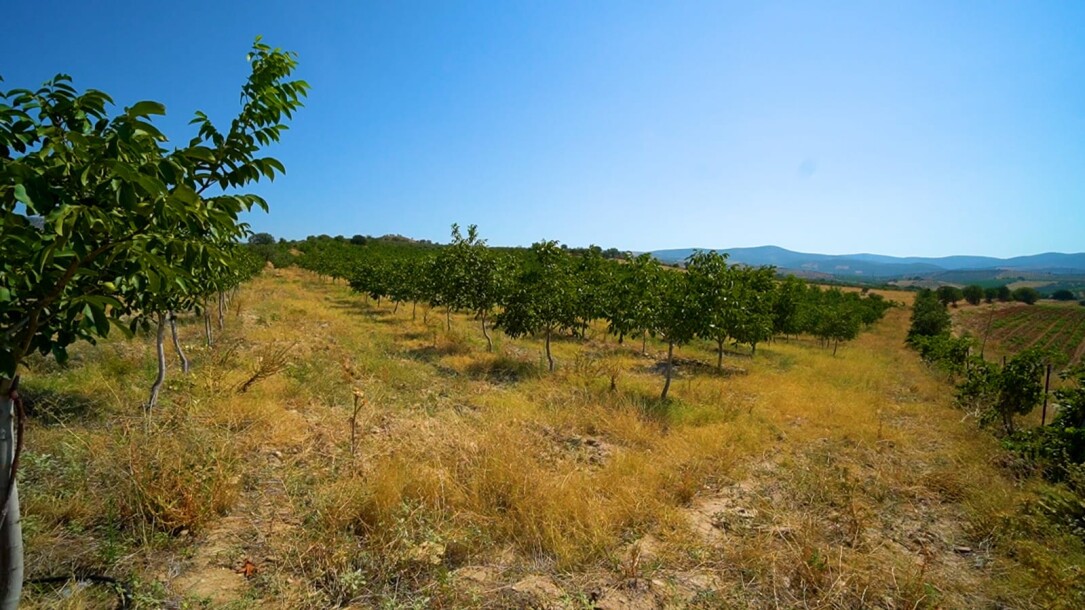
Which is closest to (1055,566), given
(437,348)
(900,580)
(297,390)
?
(900,580)

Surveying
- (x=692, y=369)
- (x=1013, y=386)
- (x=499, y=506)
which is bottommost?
(x=692, y=369)

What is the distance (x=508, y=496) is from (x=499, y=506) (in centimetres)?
13

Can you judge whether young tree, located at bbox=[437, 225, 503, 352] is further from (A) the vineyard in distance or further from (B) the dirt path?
(B) the dirt path

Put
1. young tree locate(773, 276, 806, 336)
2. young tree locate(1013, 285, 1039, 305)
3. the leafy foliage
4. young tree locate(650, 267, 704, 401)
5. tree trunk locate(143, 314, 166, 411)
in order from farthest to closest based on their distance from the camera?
young tree locate(1013, 285, 1039, 305)
young tree locate(773, 276, 806, 336)
young tree locate(650, 267, 704, 401)
tree trunk locate(143, 314, 166, 411)
the leafy foliage

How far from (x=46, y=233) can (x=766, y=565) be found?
16.8 ft

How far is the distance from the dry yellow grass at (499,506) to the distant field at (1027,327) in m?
40.9

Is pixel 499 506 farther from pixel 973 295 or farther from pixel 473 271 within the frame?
pixel 973 295

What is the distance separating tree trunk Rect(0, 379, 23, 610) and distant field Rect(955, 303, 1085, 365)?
48231 mm

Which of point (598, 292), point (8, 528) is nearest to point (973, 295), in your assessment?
point (598, 292)

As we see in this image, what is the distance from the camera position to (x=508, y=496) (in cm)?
437

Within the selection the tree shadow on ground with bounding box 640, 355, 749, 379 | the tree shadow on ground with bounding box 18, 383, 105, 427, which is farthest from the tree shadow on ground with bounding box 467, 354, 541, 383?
the tree shadow on ground with bounding box 18, 383, 105, 427

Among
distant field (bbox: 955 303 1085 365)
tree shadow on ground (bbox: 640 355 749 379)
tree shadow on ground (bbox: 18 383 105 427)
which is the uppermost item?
tree shadow on ground (bbox: 18 383 105 427)

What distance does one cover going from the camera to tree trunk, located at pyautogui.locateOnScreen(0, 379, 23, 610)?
2133mm

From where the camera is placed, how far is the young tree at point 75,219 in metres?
1.69
